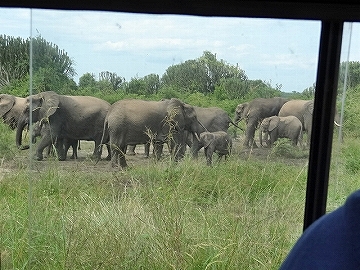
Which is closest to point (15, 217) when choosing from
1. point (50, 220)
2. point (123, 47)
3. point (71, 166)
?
point (50, 220)

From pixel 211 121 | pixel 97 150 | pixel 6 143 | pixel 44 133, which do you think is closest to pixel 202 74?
pixel 211 121

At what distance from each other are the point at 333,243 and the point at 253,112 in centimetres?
121

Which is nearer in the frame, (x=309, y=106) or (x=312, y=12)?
(x=312, y=12)

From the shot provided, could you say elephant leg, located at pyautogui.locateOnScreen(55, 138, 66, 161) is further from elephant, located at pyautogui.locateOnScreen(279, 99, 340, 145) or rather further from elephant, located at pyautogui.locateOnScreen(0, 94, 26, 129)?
elephant, located at pyautogui.locateOnScreen(279, 99, 340, 145)

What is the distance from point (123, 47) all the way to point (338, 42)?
0.61 m

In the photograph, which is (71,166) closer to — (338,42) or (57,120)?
(57,120)

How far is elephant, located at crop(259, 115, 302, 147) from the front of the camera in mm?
1721

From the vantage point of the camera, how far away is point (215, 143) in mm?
1710

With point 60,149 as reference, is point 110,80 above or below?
above

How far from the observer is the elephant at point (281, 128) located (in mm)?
1721

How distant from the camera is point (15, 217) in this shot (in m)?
1.66

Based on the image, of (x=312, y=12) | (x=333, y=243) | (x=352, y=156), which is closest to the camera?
(x=333, y=243)

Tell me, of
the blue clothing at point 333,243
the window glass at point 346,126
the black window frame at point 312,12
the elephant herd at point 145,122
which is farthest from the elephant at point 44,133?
the blue clothing at point 333,243

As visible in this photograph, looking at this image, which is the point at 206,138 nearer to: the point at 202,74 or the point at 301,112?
the point at 202,74
